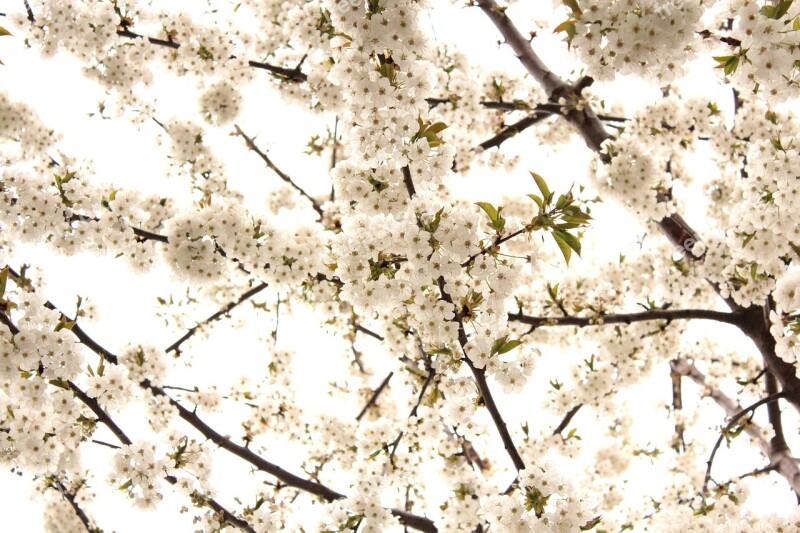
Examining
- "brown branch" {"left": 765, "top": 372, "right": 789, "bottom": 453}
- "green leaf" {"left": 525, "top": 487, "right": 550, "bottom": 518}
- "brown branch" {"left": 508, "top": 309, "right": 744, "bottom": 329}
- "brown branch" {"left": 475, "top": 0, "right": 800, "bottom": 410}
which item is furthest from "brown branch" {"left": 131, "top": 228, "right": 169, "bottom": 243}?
"brown branch" {"left": 765, "top": 372, "right": 789, "bottom": 453}

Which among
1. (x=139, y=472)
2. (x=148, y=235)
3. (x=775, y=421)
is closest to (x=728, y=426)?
(x=775, y=421)

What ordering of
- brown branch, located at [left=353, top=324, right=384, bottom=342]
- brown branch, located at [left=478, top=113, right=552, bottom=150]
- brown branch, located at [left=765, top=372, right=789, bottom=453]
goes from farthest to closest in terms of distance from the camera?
brown branch, located at [left=353, top=324, right=384, bottom=342]
brown branch, located at [left=478, top=113, right=552, bottom=150]
brown branch, located at [left=765, top=372, right=789, bottom=453]

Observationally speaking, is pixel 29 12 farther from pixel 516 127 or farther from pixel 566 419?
pixel 566 419

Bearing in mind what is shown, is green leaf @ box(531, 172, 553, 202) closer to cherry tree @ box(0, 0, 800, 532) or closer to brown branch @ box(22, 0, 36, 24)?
cherry tree @ box(0, 0, 800, 532)

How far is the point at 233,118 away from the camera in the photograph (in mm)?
7566

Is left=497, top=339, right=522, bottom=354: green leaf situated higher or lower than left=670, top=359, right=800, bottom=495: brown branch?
lower

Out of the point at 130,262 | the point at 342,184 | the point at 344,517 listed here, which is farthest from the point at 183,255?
the point at 344,517

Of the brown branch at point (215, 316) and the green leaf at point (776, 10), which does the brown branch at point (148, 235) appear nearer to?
the brown branch at point (215, 316)

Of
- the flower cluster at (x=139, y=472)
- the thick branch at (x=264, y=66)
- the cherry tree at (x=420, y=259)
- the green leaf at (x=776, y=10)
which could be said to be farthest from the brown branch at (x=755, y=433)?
the thick branch at (x=264, y=66)

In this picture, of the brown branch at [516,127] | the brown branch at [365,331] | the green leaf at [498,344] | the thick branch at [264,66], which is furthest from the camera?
the brown branch at [365,331]

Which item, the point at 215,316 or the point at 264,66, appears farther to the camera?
the point at 215,316

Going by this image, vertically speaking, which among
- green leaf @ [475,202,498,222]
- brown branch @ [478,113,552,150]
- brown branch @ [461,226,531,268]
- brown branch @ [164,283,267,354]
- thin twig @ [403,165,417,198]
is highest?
brown branch @ [478,113,552,150]

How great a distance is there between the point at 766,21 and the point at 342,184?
2686 mm

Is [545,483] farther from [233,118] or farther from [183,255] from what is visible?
[233,118]
